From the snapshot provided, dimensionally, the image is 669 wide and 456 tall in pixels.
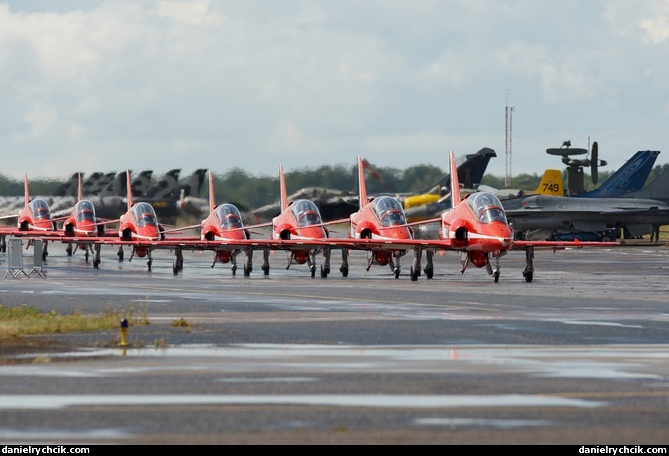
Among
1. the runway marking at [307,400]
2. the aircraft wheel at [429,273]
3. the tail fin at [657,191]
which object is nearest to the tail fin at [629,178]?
the tail fin at [657,191]

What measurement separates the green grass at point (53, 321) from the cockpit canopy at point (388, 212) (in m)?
19.5

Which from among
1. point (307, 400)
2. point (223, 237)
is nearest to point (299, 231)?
point (223, 237)

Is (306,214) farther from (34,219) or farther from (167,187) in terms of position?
(167,187)

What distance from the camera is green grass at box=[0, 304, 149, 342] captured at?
63.1 feet

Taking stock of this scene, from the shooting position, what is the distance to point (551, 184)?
82.4 m

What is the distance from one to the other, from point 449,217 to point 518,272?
22.7 ft

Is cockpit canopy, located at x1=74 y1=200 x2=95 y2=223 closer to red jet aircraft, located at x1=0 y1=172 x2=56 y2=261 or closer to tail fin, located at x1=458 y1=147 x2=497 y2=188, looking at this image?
red jet aircraft, located at x1=0 y1=172 x2=56 y2=261

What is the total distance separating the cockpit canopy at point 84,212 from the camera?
6134cm

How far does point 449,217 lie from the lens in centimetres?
3953

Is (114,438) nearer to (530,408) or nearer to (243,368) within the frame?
(530,408)

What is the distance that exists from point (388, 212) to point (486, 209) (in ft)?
18.9

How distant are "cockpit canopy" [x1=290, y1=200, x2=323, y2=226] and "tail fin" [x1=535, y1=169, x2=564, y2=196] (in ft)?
125
